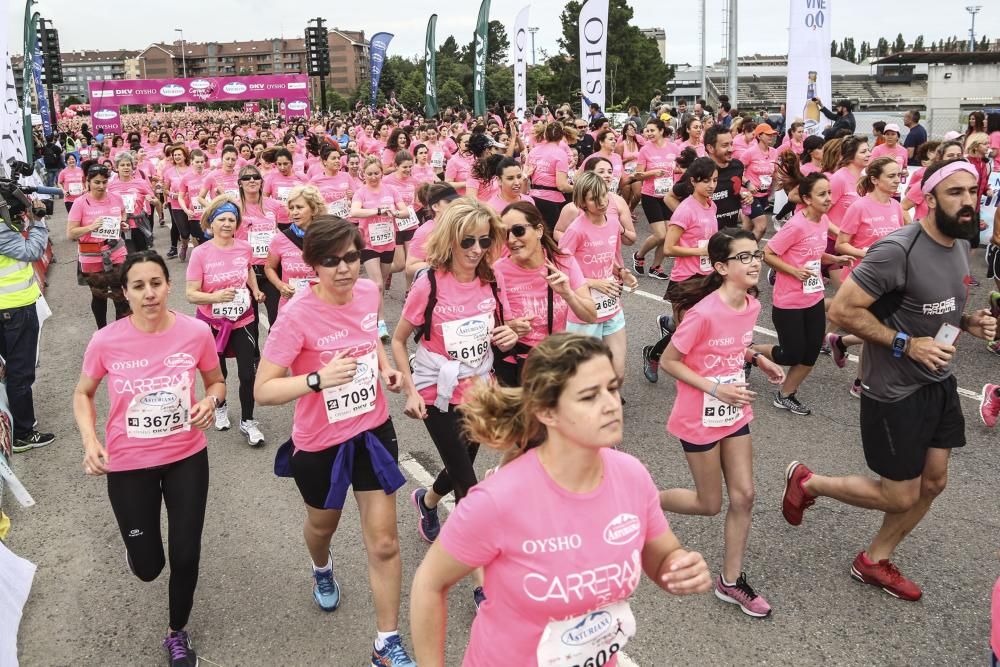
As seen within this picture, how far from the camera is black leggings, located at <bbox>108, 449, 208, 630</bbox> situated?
3730mm

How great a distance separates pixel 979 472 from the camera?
5504 millimetres

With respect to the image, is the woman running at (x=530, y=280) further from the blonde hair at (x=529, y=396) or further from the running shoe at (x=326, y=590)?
the blonde hair at (x=529, y=396)

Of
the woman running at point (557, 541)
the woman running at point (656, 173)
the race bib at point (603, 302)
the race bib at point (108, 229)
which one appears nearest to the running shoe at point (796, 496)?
the race bib at point (603, 302)

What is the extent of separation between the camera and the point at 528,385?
2307 millimetres

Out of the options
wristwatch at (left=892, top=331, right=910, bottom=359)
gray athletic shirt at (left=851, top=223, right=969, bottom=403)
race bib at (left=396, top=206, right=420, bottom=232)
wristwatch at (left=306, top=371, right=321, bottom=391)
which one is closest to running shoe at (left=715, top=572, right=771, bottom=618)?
gray athletic shirt at (left=851, top=223, right=969, bottom=403)

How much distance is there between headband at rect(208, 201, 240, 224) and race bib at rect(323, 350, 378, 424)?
3.21 m

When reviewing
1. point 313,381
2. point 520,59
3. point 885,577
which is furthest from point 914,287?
point 520,59

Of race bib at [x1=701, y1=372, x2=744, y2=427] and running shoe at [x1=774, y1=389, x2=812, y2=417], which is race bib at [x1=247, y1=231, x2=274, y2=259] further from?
race bib at [x1=701, y1=372, x2=744, y2=427]

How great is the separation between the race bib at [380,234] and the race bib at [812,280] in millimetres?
4823

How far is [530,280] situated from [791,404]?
288 centimetres

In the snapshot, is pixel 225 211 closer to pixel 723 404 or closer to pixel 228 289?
pixel 228 289

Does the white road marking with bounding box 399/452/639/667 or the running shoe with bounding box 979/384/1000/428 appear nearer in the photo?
the white road marking with bounding box 399/452/639/667

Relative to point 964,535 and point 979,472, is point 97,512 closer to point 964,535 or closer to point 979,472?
point 964,535

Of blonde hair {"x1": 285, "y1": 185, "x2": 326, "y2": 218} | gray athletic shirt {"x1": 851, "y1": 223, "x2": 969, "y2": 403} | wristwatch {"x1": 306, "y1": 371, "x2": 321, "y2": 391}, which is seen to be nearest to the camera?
wristwatch {"x1": 306, "y1": 371, "x2": 321, "y2": 391}
